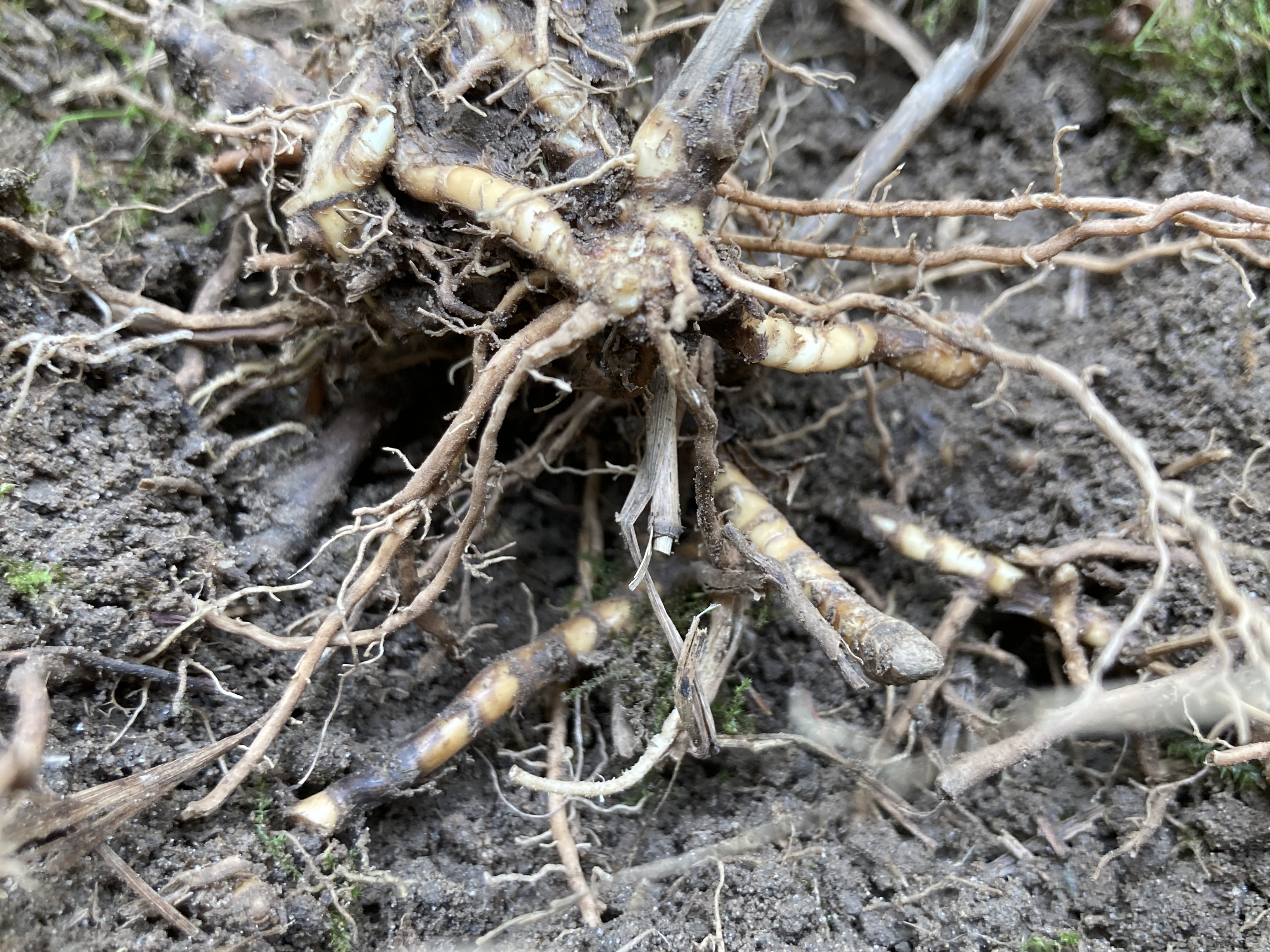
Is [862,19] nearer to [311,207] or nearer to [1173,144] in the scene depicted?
[1173,144]

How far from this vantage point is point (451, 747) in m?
1.11

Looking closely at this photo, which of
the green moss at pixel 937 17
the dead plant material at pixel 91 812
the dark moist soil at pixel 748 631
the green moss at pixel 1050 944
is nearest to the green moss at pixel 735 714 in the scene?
the dark moist soil at pixel 748 631

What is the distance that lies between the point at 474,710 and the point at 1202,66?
1502mm

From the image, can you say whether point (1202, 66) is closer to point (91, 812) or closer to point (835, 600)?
point (835, 600)

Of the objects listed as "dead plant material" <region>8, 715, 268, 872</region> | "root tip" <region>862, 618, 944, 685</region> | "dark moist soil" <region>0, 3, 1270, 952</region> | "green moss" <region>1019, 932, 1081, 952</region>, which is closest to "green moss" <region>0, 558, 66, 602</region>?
"dark moist soil" <region>0, 3, 1270, 952</region>

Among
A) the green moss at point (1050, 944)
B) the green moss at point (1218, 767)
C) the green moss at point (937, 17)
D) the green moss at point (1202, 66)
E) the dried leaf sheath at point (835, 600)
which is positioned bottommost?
the green moss at point (1050, 944)

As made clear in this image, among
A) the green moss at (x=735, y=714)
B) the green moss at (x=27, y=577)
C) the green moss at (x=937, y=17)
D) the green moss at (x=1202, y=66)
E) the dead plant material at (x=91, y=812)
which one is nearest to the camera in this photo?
the dead plant material at (x=91, y=812)

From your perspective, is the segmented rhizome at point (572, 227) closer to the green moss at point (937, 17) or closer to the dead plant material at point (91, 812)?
the dead plant material at point (91, 812)

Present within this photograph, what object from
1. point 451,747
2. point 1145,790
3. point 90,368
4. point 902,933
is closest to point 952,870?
point 902,933

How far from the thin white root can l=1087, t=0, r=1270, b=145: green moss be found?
1.24 metres

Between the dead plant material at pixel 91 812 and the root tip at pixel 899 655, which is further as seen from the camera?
the root tip at pixel 899 655

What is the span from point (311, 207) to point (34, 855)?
2.61 feet

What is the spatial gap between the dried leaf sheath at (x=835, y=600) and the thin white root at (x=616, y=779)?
246 mm

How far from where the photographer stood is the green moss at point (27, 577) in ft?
3.15
